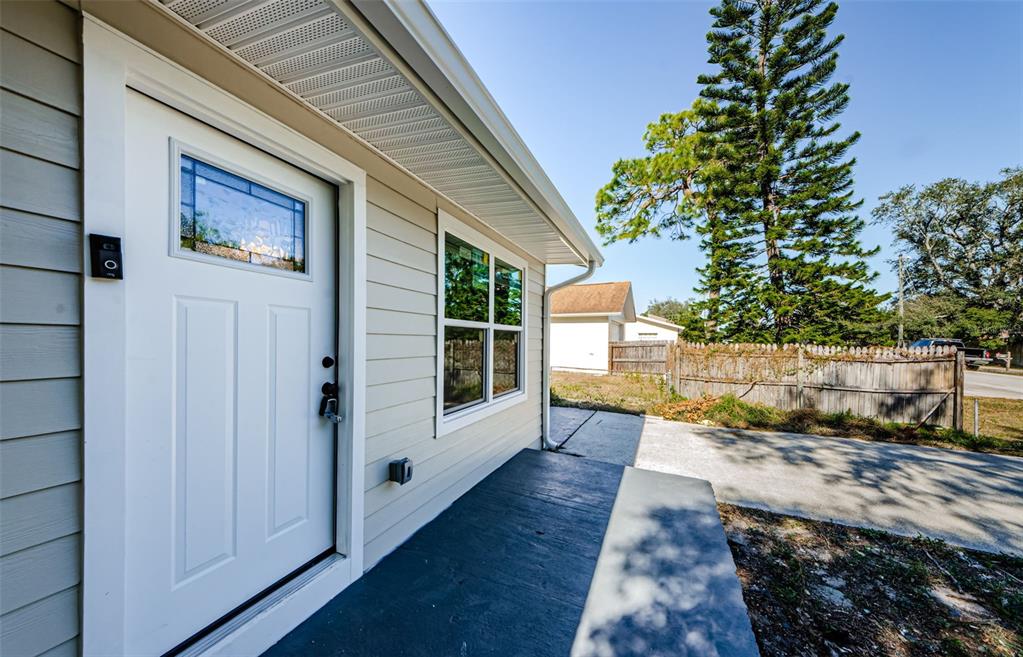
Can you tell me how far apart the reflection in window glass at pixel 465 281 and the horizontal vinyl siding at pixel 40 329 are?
1.91 meters

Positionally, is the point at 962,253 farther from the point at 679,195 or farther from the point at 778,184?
the point at 679,195

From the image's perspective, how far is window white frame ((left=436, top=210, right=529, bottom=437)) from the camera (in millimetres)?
2664

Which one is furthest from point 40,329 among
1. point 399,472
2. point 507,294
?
point 507,294

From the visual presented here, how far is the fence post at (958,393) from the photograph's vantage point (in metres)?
5.80

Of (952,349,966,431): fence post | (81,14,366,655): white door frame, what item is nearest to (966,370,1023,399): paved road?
(952,349,966,431): fence post

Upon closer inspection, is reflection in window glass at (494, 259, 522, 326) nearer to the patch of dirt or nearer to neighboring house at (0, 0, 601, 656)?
neighboring house at (0, 0, 601, 656)

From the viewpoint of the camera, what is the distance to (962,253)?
1994cm

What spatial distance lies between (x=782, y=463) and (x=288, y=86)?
19.2 ft

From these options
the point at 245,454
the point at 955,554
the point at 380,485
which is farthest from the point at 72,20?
the point at 955,554

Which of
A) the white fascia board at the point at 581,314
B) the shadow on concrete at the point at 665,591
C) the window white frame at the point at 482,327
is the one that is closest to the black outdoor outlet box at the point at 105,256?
the window white frame at the point at 482,327

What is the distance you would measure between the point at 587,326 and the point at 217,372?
13.7m

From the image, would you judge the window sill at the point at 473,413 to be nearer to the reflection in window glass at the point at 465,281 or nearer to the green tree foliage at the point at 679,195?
the reflection in window glass at the point at 465,281

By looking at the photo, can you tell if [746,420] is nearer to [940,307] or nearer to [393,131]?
[393,131]

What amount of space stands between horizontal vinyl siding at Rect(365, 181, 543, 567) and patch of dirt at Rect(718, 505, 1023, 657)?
195 cm
